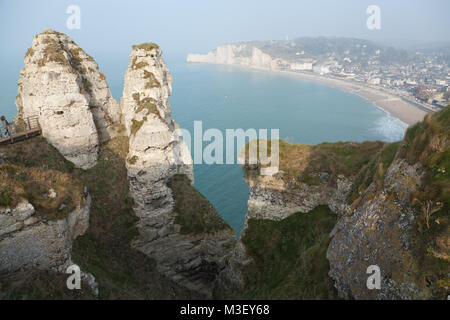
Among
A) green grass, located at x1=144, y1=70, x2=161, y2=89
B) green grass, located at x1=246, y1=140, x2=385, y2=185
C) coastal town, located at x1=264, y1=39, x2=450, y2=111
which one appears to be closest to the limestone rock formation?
green grass, located at x1=246, y1=140, x2=385, y2=185

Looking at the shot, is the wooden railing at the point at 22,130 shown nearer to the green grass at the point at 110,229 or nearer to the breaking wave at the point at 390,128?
the green grass at the point at 110,229

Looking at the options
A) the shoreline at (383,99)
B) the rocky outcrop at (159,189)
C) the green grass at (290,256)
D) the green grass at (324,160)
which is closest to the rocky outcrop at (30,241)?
the rocky outcrop at (159,189)

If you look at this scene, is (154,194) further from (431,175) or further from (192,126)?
(192,126)

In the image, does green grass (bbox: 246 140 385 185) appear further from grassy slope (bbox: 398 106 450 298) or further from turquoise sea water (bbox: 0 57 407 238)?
turquoise sea water (bbox: 0 57 407 238)

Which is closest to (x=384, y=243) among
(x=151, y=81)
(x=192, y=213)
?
(x=192, y=213)

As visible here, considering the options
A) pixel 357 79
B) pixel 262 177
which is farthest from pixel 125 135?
pixel 357 79

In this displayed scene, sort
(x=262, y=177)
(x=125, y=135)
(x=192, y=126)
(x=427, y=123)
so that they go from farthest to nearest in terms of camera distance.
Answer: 1. (x=192, y=126)
2. (x=125, y=135)
3. (x=262, y=177)
4. (x=427, y=123)
